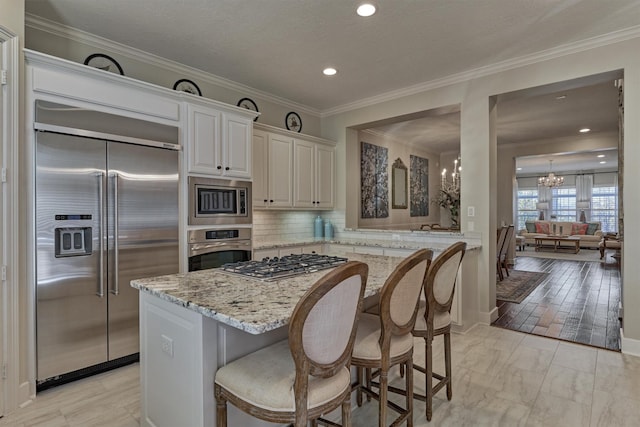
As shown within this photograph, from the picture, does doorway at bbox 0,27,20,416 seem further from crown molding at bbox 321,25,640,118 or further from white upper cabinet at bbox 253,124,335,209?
crown molding at bbox 321,25,640,118

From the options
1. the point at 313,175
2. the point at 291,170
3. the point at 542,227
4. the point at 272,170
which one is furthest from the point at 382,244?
the point at 542,227

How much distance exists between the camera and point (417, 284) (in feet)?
5.82

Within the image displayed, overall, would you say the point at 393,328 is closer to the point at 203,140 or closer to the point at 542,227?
the point at 203,140

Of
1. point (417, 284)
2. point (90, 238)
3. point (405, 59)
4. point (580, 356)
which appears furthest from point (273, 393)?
point (405, 59)

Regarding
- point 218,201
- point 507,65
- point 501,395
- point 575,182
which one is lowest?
point 501,395

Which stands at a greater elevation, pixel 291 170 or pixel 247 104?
pixel 247 104

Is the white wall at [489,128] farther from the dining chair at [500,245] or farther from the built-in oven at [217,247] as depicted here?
the dining chair at [500,245]

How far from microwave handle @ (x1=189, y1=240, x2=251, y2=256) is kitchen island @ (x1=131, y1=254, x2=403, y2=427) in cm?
132

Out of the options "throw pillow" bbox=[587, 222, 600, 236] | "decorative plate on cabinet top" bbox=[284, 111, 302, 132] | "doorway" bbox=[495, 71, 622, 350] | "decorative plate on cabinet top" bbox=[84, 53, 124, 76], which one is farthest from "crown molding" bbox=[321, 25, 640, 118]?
"throw pillow" bbox=[587, 222, 600, 236]

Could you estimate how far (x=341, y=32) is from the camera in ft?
9.73

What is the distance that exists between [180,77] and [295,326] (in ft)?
11.1

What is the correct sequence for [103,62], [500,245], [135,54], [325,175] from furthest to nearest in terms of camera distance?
[500,245], [325,175], [135,54], [103,62]

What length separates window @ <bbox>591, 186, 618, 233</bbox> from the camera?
41.6ft

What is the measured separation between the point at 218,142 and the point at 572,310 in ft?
15.5
